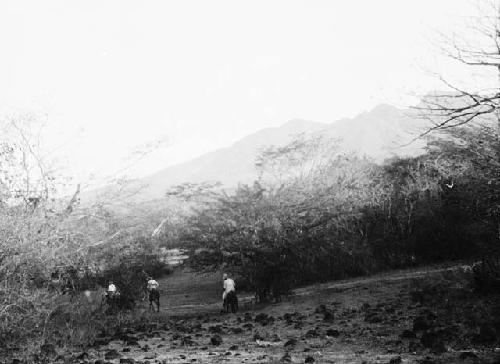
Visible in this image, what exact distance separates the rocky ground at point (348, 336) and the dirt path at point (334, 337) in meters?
0.02

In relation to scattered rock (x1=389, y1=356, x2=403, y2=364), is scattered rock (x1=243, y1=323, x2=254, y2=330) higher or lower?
lower

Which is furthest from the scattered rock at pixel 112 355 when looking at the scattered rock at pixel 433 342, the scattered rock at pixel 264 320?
the scattered rock at pixel 433 342

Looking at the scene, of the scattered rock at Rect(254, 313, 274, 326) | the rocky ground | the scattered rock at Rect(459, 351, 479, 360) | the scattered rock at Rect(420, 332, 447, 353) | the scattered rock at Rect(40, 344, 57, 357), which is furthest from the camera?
the scattered rock at Rect(254, 313, 274, 326)

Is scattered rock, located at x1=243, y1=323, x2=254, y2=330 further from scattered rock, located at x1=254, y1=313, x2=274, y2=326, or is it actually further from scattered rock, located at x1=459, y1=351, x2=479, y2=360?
scattered rock, located at x1=459, y1=351, x2=479, y2=360

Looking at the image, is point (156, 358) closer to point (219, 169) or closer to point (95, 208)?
point (95, 208)

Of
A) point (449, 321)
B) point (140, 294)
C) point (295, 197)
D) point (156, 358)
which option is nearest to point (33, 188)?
point (140, 294)

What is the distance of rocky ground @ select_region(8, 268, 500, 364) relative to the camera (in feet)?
21.8

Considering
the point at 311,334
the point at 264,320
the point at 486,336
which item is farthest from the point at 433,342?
the point at 264,320

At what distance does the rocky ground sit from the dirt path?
15 millimetres

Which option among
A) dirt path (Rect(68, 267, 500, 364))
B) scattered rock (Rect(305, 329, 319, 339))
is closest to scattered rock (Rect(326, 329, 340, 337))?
dirt path (Rect(68, 267, 500, 364))

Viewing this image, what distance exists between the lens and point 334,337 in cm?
855

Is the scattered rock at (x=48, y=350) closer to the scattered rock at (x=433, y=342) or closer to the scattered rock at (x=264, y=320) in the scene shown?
the scattered rock at (x=264, y=320)

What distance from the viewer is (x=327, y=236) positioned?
20750 millimetres

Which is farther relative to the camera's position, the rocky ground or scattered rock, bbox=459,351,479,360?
the rocky ground
